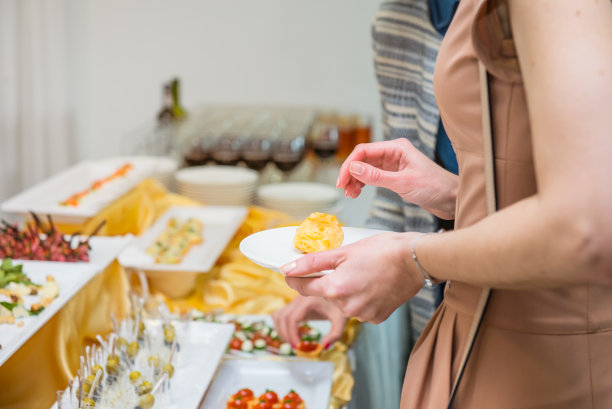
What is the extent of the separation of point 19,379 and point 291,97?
9.39ft

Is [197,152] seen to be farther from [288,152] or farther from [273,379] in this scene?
[273,379]

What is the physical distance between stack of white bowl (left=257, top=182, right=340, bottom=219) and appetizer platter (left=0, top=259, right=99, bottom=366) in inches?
58.1

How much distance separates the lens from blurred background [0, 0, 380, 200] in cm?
373

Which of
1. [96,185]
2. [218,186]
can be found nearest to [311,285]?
[96,185]

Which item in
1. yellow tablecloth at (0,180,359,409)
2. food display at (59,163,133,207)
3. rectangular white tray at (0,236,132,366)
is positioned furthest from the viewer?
food display at (59,163,133,207)

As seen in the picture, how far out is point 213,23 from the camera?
3.85 metres

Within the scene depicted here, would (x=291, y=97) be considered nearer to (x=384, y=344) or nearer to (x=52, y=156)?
(x=52, y=156)

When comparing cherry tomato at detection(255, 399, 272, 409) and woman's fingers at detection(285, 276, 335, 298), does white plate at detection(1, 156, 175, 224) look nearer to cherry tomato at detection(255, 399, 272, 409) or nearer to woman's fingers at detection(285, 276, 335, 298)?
cherry tomato at detection(255, 399, 272, 409)

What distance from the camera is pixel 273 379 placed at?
60.8 inches

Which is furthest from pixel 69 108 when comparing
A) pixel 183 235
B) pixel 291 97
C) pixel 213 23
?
pixel 183 235

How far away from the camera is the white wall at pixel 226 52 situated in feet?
12.4

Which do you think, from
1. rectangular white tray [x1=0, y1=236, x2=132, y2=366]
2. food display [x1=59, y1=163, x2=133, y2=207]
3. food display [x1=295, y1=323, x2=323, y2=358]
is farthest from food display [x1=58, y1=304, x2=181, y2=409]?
food display [x1=59, y1=163, x2=133, y2=207]

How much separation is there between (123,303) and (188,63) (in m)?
2.46

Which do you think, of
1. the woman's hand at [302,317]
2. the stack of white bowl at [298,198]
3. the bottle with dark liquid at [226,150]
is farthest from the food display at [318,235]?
the bottle with dark liquid at [226,150]
